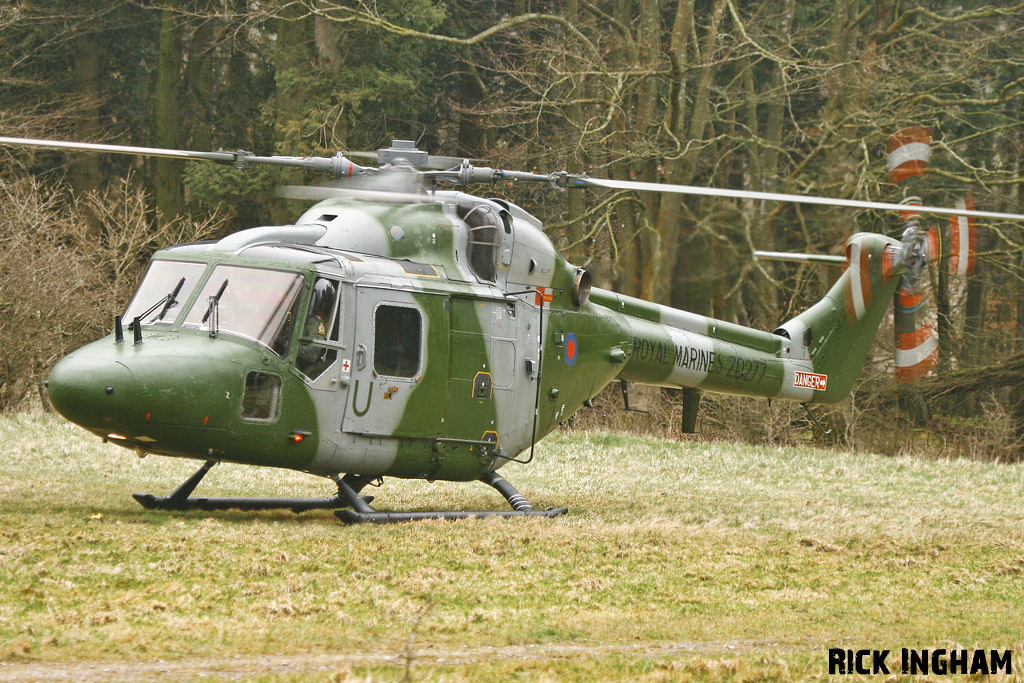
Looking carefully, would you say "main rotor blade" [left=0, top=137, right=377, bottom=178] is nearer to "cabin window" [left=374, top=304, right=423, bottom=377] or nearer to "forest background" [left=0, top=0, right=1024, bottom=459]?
"cabin window" [left=374, top=304, right=423, bottom=377]

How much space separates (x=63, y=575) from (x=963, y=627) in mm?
5803

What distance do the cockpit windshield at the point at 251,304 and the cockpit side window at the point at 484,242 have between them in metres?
1.98

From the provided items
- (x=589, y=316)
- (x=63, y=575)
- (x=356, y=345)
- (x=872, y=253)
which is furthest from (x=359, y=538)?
(x=872, y=253)

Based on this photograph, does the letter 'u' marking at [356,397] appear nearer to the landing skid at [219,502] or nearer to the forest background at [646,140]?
the landing skid at [219,502]

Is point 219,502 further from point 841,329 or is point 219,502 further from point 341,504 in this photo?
point 841,329

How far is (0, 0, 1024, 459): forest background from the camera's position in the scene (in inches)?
830

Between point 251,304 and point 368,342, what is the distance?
1.04 metres

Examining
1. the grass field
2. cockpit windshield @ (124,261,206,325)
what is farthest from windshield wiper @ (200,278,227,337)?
the grass field

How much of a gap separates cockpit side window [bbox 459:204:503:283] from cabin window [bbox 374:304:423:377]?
1008mm

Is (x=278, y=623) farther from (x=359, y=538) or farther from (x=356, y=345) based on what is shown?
(x=356, y=345)

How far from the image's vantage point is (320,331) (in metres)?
9.22

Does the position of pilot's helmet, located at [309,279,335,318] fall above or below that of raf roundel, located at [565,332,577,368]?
above

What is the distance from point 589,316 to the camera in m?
A: 11.5

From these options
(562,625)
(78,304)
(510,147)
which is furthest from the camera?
(510,147)
